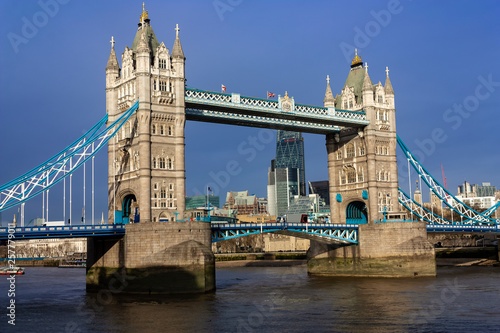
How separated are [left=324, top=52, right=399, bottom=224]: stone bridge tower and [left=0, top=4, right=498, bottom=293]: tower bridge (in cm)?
15

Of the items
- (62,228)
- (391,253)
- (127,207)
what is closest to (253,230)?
(127,207)

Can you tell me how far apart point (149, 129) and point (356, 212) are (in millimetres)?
37498

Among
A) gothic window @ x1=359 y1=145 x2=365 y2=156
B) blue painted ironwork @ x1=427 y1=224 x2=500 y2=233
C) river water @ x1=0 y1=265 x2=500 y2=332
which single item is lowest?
river water @ x1=0 y1=265 x2=500 y2=332

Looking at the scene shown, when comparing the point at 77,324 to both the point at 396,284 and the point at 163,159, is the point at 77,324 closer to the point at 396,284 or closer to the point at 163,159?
the point at 163,159

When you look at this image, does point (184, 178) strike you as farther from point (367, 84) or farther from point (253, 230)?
point (367, 84)

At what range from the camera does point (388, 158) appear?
84.2m

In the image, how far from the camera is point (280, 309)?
48469 mm

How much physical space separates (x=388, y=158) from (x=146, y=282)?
140 feet

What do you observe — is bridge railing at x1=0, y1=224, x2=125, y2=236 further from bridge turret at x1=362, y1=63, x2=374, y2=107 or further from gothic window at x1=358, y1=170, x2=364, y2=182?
bridge turret at x1=362, y1=63, x2=374, y2=107

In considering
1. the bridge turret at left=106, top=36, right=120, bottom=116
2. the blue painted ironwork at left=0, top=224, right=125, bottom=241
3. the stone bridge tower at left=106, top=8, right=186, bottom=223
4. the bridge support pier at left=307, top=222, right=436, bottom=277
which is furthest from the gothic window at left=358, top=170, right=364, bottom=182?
the blue painted ironwork at left=0, top=224, right=125, bottom=241

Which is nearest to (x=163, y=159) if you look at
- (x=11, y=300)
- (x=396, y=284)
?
(x=11, y=300)

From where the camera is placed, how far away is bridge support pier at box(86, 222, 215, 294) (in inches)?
2194

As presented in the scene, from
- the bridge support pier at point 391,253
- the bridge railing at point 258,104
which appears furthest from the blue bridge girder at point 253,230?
the bridge railing at point 258,104

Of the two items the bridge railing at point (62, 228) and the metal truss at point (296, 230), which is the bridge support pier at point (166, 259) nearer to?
the bridge railing at point (62, 228)
